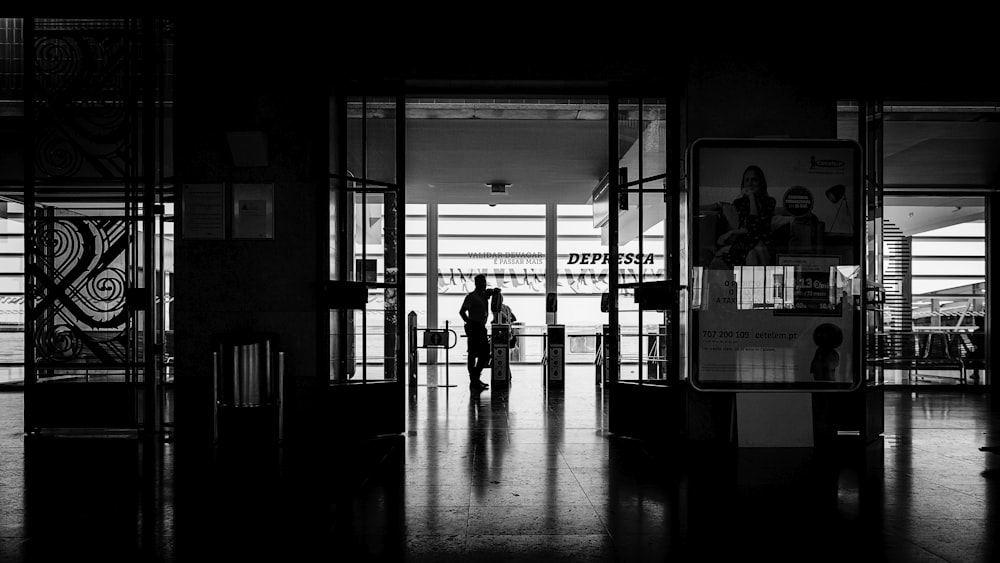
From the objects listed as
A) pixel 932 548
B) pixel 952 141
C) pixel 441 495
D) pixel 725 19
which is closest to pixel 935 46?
pixel 725 19

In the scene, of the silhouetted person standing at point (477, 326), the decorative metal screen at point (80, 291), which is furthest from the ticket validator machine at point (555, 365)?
the decorative metal screen at point (80, 291)

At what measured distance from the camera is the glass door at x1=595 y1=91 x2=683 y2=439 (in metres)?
5.52

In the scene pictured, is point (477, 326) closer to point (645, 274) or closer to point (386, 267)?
point (386, 267)

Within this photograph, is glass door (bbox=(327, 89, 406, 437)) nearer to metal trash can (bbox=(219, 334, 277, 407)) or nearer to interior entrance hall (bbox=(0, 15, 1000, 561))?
interior entrance hall (bbox=(0, 15, 1000, 561))

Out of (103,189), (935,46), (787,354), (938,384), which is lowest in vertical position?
(938,384)

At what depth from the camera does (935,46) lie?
5617 millimetres

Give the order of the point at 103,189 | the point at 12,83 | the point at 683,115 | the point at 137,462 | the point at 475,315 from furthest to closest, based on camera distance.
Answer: the point at 475,315, the point at 12,83, the point at 103,189, the point at 683,115, the point at 137,462

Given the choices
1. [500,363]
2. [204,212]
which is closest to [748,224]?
[204,212]

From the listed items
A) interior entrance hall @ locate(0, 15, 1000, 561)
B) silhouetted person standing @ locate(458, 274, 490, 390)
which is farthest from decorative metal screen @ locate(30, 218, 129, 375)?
silhouetted person standing @ locate(458, 274, 490, 390)

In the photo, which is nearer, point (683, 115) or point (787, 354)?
point (787, 354)

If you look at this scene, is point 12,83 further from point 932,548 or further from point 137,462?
point 932,548

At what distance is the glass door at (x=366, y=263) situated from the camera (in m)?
5.50

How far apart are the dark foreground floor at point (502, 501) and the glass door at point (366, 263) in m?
0.36

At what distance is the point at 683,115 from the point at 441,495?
3.20 m
